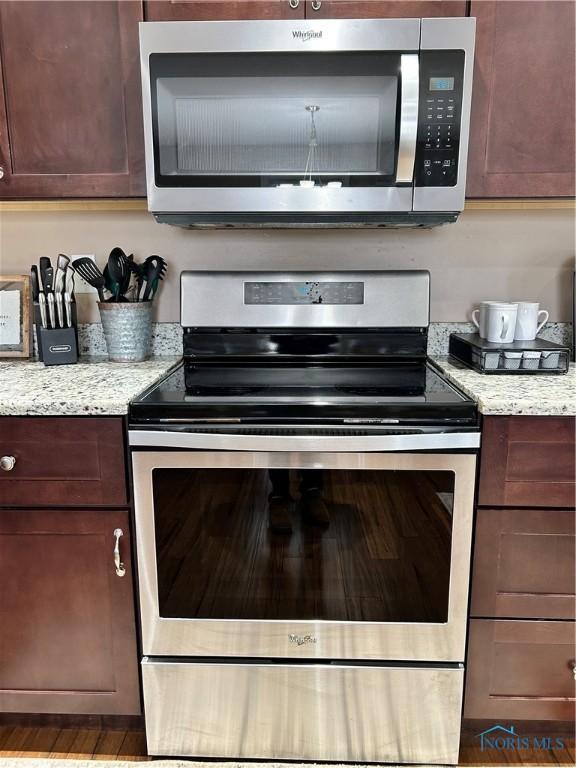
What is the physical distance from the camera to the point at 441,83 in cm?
125

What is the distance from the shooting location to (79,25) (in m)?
1.32

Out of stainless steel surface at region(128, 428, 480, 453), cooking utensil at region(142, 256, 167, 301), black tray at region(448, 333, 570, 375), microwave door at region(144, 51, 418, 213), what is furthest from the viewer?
cooking utensil at region(142, 256, 167, 301)

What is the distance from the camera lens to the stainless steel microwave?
1.23 meters

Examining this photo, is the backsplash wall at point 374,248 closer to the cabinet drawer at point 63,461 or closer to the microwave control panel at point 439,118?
the microwave control panel at point 439,118

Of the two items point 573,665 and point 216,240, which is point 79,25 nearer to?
point 216,240

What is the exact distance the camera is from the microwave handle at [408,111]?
1233 millimetres

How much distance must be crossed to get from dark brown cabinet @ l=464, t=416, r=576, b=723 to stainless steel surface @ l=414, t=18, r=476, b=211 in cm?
54

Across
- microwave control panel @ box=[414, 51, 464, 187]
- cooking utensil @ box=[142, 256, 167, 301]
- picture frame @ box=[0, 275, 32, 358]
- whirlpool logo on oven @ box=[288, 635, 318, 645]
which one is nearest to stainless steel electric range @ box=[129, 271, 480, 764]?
whirlpool logo on oven @ box=[288, 635, 318, 645]

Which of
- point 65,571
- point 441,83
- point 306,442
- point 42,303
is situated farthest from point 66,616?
point 441,83

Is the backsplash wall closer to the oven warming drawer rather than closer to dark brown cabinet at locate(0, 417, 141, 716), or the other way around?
dark brown cabinet at locate(0, 417, 141, 716)

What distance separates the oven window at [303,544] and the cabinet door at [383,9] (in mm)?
1077

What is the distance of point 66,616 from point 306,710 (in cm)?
62

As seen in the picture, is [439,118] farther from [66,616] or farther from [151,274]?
[66,616]

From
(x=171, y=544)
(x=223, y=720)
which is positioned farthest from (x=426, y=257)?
(x=223, y=720)
